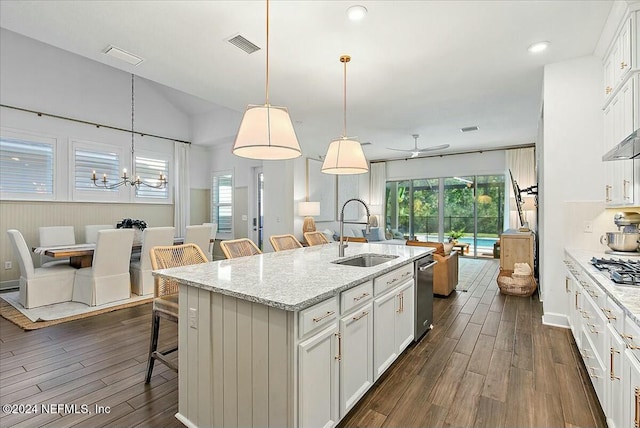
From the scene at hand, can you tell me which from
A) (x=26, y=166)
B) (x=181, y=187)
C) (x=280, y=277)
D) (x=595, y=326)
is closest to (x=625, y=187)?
(x=595, y=326)

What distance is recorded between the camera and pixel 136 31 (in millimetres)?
2703

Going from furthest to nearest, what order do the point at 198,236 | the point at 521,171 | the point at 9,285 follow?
the point at 521,171 → the point at 9,285 → the point at 198,236

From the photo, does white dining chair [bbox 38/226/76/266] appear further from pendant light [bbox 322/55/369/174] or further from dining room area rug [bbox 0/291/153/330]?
pendant light [bbox 322/55/369/174]

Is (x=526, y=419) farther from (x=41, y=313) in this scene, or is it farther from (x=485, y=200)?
(x=485, y=200)

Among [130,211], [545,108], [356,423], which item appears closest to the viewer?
[356,423]

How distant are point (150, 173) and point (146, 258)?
3.23 metres

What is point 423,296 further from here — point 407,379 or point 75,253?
point 75,253

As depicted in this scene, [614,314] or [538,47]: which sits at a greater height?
[538,47]

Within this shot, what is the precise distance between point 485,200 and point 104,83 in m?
9.12

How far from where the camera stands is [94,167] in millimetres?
6148

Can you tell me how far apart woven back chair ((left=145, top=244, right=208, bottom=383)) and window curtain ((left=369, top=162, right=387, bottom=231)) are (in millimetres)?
7456

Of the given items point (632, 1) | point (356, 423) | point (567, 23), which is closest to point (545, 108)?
point (567, 23)

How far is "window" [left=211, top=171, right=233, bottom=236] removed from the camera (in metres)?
7.88

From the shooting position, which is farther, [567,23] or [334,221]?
[334,221]
